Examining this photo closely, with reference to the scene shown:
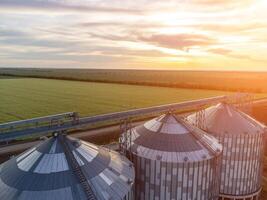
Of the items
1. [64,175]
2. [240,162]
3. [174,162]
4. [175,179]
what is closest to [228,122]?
[240,162]

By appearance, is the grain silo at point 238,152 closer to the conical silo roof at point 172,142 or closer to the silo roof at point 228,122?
the silo roof at point 228,122

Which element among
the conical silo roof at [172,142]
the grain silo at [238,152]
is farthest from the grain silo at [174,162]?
the grain silo at [238,152]

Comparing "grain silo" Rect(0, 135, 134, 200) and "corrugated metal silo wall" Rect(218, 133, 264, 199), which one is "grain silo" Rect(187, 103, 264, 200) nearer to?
"corrugated metal silo wall" Rect(218, 133, 264, 199)

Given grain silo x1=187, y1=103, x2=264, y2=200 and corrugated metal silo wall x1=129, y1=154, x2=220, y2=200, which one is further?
grain silo x1=187, y1=103, x2=264, y2=200

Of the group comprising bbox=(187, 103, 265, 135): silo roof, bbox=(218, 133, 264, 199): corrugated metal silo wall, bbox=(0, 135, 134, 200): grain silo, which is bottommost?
bbox=(218, 133, 264, 199): corrugated metal silo wall

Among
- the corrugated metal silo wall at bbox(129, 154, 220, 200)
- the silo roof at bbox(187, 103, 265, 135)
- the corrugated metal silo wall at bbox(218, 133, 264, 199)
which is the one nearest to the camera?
the corrugated metal silo wall at bbox(129, 154, 220, 200)

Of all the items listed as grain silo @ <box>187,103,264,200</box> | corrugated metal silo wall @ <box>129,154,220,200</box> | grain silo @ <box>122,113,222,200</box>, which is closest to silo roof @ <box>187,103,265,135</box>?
grain silo @ <box>187,103,264,200</box>

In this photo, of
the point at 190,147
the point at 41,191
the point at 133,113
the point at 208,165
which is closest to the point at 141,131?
the point at 133,113
